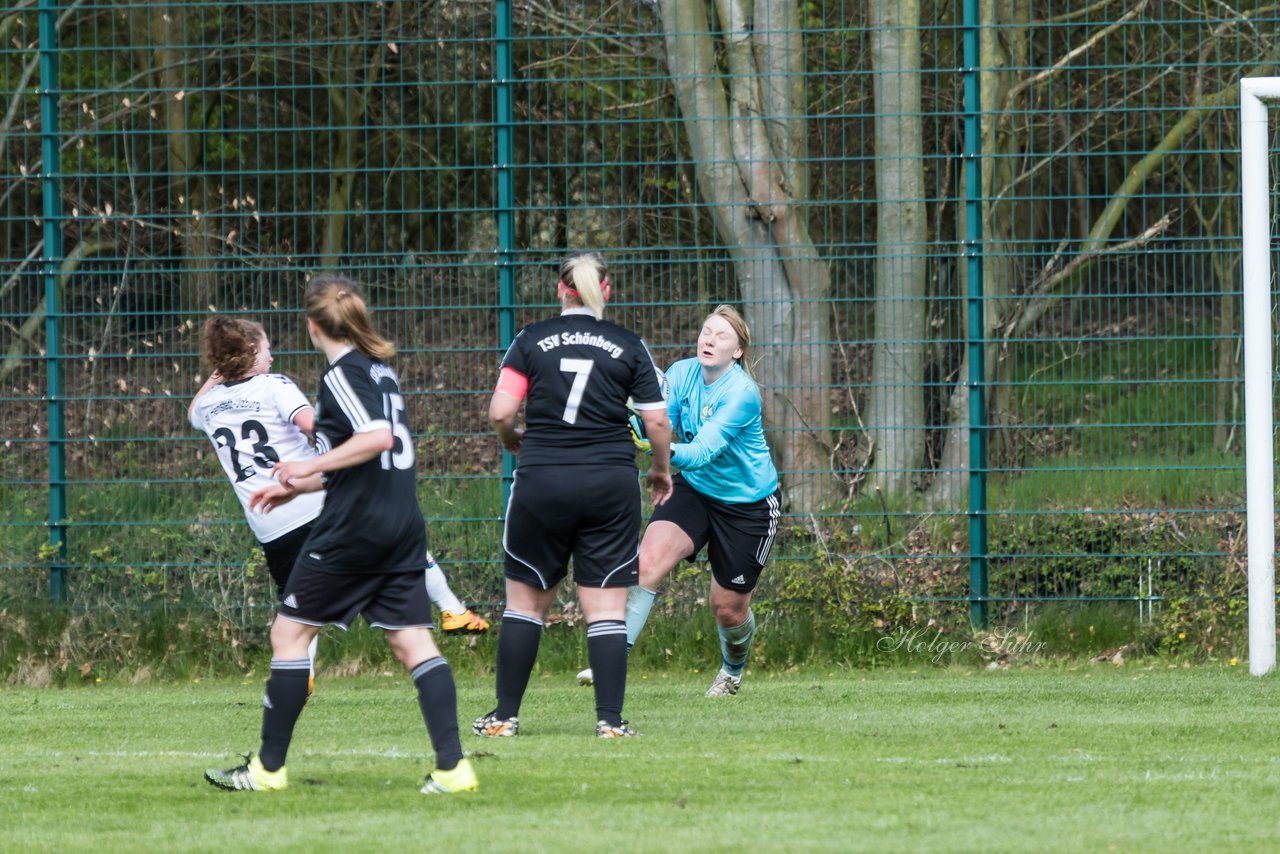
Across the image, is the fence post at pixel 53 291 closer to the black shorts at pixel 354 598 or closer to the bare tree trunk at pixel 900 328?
the bare tree trunk at pixel 900 328

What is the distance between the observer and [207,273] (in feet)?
34.3

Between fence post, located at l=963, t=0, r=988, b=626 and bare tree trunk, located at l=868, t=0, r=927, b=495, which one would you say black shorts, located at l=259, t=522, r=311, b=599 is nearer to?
bare tree trunk, located at l=868, t=0, r=927, b=495

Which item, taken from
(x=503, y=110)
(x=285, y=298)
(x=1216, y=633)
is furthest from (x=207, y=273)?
(x=1216, y=633)

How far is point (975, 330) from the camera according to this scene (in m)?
9.98

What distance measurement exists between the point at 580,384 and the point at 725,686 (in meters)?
2.45

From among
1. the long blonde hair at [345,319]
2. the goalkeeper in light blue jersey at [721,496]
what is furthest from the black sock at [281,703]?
the goalkeeper in light blue jersey at [721,496]

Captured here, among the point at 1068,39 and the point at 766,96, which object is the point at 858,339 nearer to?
the point at 766,96

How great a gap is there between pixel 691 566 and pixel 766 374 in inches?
47.2

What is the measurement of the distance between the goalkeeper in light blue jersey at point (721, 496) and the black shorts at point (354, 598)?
2622mm

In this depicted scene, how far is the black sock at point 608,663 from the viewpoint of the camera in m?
6.82

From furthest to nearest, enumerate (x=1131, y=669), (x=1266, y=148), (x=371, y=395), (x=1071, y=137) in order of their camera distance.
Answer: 1. (x=1071, y=137)
2. (x=1131, y=669)
3. (x=1266, y=148)
4. (x=371, y=395)

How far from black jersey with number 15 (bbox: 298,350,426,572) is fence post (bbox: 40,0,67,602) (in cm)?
541

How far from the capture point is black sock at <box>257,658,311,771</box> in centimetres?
561

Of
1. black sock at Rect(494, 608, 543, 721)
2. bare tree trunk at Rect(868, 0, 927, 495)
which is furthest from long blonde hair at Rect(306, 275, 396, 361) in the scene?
bare tree trunk at Rect(868, 0, 927, 495)
